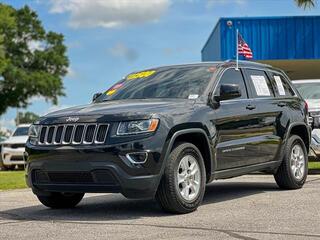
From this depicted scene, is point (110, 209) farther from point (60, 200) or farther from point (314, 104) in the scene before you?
point (314, 104)

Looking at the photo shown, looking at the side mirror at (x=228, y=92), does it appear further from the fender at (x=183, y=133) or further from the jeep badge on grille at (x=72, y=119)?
the jeep badge on grille at (x=72, y=119)

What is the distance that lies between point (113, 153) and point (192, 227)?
46.7 inches

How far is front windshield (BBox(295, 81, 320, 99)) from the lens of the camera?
43.8 ft

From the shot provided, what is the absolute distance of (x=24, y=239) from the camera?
6.08 m

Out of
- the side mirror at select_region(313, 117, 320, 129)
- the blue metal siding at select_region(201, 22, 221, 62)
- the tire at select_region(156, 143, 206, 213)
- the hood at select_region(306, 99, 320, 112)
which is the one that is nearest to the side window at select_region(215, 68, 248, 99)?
the tire at select_region(156, 143, 206, 213)

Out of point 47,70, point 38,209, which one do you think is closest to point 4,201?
point 38,209

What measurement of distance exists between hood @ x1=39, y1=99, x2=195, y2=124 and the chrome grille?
7 centimetres

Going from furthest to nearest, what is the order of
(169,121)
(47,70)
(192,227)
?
1. (47,70)
2. (169,121)
3. (192,227)

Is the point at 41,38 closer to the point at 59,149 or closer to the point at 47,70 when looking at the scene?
the point at 47,70

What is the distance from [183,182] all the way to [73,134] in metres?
1.38

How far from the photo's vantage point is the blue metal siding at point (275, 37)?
2473 centimetres

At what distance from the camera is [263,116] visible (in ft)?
28.9

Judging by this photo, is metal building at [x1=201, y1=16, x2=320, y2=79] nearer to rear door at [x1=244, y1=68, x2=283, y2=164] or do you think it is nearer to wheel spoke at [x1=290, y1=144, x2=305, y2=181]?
wheel spoke at [x1=290, y1=144, x2=305, y2=181]

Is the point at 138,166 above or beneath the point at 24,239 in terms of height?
above
